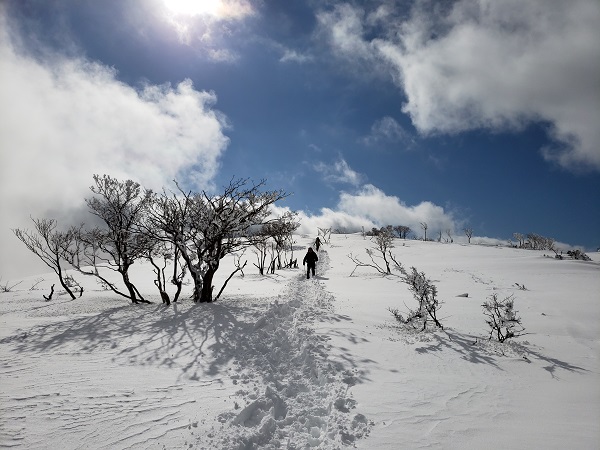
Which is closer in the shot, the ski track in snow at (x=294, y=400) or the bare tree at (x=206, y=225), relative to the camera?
the ski track in snow at (x=294, y=400)

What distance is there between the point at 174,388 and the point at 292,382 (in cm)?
207

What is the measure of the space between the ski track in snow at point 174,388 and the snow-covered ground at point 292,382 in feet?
0.08

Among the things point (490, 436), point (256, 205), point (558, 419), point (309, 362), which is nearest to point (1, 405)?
point (309, 362)

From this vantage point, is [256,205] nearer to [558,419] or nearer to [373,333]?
[373,333]

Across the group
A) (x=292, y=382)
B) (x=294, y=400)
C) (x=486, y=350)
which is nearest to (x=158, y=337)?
(x=292, y=382)

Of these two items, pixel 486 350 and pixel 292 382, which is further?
pixel 486 350

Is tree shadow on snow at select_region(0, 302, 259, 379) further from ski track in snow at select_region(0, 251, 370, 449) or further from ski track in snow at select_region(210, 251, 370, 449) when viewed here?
ski track in snow at select_region(210, 251, 370, 449)

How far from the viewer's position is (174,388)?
5117 millimetres

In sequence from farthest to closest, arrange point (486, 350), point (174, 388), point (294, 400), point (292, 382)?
point (486, 350) < point (292, 382) < point (174, 388) < point (294, 400)

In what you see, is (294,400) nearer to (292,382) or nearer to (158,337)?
(292,382)

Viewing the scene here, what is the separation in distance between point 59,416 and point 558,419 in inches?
283

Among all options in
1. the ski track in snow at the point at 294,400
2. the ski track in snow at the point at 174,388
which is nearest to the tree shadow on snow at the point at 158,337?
the ski track in snow at the point at 174,388

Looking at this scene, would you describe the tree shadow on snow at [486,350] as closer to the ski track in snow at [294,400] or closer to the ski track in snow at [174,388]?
the ski track in snow at [294,400]

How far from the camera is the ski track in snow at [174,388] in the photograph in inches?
155
